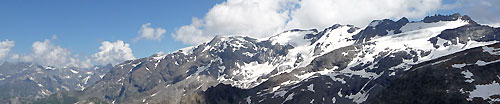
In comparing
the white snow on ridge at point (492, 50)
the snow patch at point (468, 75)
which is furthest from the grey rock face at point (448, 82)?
the white snow on ridge at point (492, 50)

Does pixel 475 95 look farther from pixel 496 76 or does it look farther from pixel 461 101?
pixel 496 76

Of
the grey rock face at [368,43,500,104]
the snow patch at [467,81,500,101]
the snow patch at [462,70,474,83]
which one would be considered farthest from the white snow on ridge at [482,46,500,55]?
the snow patch at [467,81,500,101]

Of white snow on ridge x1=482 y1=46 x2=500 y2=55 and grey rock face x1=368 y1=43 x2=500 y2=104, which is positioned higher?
white snow on ridge x1=482 y1=46 x2=500 y2=55

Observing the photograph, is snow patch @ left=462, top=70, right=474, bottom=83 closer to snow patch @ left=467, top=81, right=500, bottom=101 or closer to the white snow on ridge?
snow patch @ left=467, top=81, right=500, bottom=101

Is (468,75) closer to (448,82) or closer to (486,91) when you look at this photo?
(448,82)

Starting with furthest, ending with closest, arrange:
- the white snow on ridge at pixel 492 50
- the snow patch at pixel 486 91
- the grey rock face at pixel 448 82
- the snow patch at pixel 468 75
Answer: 1. the white snow on ridge at pixel 492 50
2. the snow patch at pixel 468 75
3. the grey rock face at pixel 448 82
4. the snow patch at pixel 486 91

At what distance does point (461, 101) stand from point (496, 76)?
21394mm

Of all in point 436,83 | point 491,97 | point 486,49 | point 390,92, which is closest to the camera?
point 491,97

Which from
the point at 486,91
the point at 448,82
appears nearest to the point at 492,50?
the point at 448,82

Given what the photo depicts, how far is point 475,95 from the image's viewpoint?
130750 mm

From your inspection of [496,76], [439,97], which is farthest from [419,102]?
[496,76]

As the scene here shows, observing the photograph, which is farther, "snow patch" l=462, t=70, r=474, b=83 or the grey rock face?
"snow patch" l=462, t=70, r=474, b=83

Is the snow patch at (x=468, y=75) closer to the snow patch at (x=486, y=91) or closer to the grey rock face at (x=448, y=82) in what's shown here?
the grey rock face at (x=448, y=82)

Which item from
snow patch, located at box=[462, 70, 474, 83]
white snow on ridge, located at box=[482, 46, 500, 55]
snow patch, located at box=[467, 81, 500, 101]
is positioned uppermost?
white snow on ridge, located at box=[482, 46, 500, 55]
